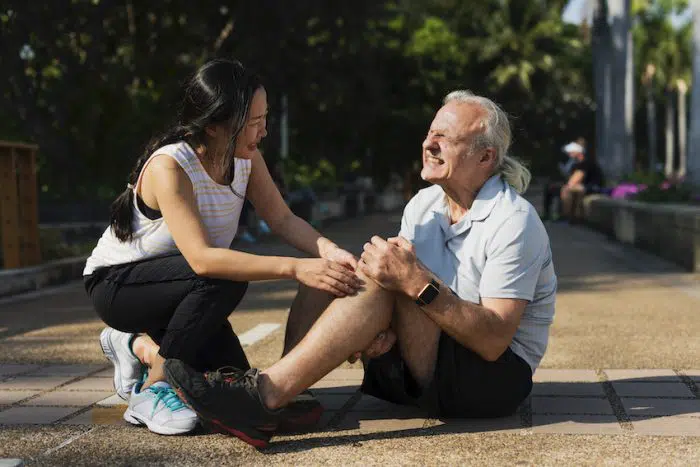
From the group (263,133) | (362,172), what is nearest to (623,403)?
(263,133)

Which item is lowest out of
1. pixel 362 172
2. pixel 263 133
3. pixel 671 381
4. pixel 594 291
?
pixel 362 172

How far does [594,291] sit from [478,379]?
6.20m

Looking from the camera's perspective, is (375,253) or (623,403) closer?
(375,253)

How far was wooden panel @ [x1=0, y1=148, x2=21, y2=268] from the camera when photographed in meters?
10.8

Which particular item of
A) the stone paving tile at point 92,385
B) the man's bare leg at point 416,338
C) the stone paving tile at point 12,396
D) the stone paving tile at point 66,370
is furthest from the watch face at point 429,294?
the stone paving tile at point 66,370

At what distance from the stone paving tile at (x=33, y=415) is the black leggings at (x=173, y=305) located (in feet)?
1.57

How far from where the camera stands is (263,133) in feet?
14.6

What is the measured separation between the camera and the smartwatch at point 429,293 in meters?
3.99

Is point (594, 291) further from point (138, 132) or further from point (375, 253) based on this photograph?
point (138, 132)

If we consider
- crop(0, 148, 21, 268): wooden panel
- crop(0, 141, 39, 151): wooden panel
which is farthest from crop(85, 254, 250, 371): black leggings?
crop(0, 148, 21, 268): wooden panel

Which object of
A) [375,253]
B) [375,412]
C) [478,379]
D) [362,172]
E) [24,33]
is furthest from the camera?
[362,172]

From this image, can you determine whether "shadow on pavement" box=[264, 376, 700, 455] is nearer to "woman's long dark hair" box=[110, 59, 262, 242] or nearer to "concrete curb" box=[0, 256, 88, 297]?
"woman's long dark hair" box=[110, 59, 262, 242]

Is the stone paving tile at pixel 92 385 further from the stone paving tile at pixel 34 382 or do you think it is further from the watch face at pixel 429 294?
the watch face at pixel 429 294

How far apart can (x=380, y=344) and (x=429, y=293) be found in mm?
301
